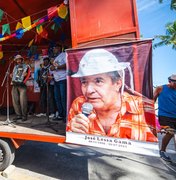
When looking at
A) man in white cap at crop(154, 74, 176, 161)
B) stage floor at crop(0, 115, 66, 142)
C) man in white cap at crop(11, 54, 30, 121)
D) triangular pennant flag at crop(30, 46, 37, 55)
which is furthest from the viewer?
triangular pennant flag at crop(30, 46, 37, 55)

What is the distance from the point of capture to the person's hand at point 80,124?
3623mm

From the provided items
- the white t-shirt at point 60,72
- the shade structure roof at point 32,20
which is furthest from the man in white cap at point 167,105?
the shade structure roof at point 32,20

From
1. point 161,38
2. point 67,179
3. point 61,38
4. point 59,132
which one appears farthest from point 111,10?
point 161,38

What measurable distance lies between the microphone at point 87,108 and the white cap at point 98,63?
1.60 ft

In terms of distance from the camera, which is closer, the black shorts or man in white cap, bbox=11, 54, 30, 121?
the black shorts

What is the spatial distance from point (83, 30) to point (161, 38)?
13008 mm

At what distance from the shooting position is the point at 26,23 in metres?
5.06

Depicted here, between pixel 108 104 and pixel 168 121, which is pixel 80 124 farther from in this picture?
pixel 168 121

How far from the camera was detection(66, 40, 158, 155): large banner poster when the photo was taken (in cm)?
321

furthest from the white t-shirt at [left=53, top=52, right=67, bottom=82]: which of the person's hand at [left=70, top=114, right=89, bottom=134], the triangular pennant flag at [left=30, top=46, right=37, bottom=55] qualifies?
the triangular pennant flag at [left=30, top=46, right=37, bottom=55]

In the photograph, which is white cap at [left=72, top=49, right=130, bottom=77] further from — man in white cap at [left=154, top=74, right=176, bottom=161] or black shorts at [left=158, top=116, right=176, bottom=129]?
black shorts at [left=158, top=116, right=176, bottom=129]

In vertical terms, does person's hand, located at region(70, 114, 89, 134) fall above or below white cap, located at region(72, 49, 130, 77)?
below

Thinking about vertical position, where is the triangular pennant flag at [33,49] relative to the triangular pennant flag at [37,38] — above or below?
below

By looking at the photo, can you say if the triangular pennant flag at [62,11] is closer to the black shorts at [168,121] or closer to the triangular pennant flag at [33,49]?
the black shorts at [168,121]
